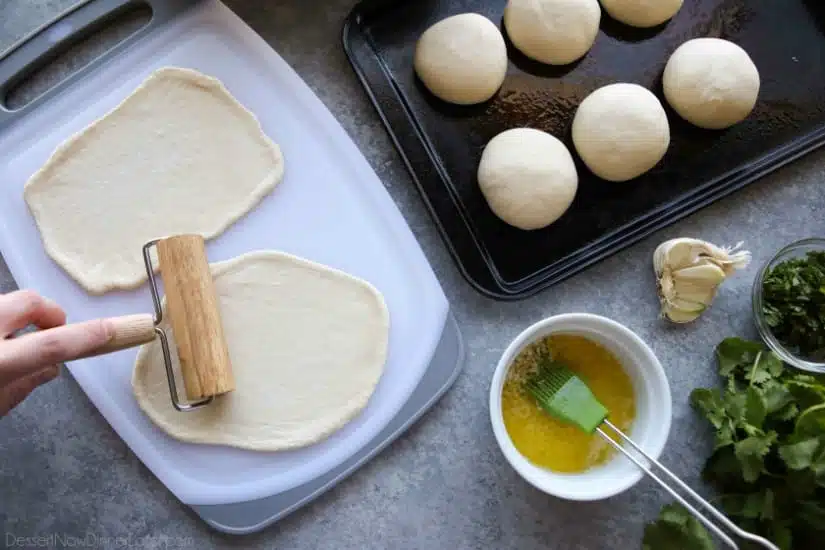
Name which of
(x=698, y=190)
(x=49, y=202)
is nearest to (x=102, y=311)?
(x=49, y=202)

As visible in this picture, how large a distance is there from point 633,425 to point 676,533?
14 cm

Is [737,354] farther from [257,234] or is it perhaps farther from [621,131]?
[257,234]

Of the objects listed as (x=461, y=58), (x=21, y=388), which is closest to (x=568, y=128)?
(x=461, y=58)

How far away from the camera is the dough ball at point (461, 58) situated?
99cm

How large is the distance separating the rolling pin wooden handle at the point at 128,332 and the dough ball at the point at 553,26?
61 centimetres

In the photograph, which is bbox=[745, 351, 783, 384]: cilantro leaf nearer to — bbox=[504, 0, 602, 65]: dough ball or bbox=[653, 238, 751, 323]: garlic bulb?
bbox=[653, 238, 751, 323]: garlic bulb

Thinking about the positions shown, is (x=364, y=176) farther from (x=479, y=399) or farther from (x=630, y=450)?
(x=630, y=450)

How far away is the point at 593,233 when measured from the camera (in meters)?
1.03

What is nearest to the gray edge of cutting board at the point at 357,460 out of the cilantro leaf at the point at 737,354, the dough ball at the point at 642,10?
the cilantro leaf at the point at 737,354

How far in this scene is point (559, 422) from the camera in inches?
38.3

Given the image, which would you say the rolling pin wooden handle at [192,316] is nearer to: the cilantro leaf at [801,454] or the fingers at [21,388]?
the fingers at [21,388]

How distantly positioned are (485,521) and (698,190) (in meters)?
0.54

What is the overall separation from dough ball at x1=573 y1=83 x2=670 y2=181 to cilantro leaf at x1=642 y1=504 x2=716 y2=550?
442 mm

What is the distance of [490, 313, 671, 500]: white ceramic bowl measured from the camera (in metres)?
0.91
